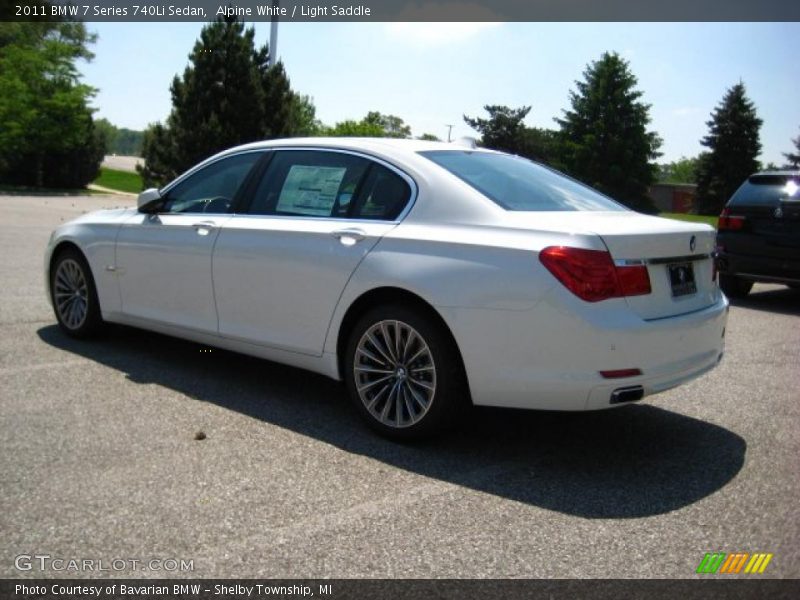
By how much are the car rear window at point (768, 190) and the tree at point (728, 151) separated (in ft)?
206

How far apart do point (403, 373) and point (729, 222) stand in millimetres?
7386

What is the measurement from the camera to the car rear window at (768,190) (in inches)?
386

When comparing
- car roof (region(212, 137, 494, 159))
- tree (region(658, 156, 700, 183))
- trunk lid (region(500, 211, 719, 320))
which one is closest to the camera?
trunk lid (region(500, 211, 719, 320))

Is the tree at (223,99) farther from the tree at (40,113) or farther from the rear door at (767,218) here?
the rear door at (767,218)

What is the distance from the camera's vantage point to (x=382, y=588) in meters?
2.82

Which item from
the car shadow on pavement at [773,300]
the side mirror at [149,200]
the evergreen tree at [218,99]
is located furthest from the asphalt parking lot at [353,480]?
the evergreen tree at [218,99]

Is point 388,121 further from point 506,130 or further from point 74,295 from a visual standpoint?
point 74,295

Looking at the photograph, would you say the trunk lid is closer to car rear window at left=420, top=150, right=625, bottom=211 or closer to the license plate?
the license plate

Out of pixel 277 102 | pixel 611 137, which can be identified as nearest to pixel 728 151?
pixel 611 137

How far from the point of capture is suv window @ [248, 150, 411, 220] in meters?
4.64

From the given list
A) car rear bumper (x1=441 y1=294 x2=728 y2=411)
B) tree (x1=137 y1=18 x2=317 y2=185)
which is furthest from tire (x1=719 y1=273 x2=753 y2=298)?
tree (x1=137 y1=18 x2=317 y2=185)

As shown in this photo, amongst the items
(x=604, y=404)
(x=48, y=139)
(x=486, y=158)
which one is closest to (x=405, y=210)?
(x=486, y=158)

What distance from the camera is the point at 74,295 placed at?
650 centimetres

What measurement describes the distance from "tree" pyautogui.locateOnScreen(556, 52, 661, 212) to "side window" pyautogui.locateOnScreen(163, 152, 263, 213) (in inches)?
2732
